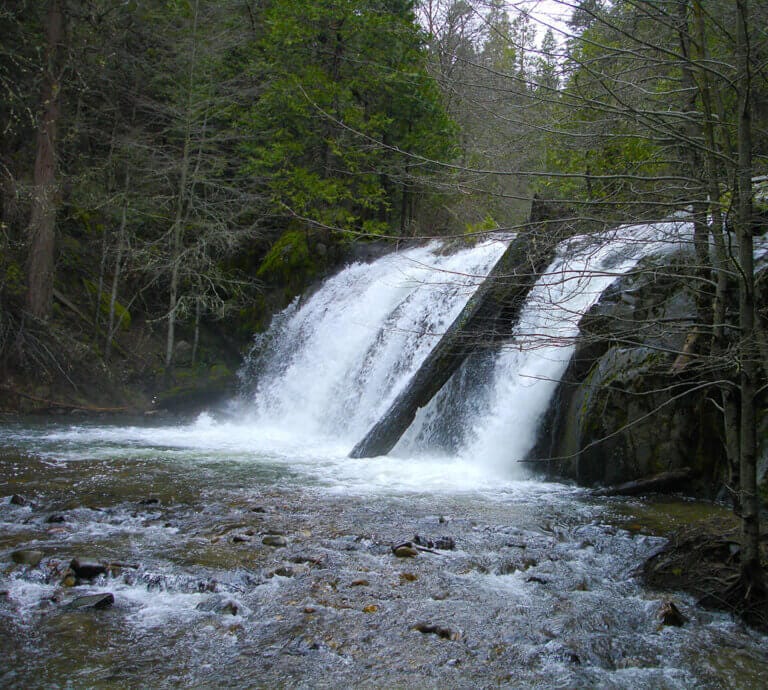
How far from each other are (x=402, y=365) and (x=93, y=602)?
7.53 meters

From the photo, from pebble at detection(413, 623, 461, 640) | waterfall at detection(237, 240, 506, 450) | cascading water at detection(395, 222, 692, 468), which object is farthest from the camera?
waterfall at detection(237, 240, 506, 450)

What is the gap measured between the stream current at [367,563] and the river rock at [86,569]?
25mm

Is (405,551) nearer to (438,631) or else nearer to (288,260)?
(438,631)

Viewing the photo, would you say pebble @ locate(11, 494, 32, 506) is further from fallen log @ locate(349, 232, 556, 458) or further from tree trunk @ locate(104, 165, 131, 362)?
tree trunk @ locate(104, 165, 131, 362)

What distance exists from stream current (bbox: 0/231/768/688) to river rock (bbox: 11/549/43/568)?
0.05 ft

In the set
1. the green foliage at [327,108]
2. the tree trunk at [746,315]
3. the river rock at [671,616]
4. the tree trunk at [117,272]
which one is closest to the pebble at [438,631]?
the river rock at [671,616]

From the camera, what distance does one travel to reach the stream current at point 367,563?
11.4 ft

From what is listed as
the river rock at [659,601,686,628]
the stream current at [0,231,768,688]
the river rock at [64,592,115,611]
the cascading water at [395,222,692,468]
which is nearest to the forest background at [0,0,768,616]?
the cascading water at [395,222,692,468]

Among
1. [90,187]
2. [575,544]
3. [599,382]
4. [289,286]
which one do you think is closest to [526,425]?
[599,382]

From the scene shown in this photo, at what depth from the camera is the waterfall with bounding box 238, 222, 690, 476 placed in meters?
8.64

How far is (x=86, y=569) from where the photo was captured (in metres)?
4.38

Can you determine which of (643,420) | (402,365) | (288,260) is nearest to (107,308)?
(288,260)

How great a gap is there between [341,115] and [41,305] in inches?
278

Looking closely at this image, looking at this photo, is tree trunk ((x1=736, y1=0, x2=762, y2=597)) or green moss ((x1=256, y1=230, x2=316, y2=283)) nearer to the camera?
tree trunk ((x1=736, y1=0, x2=762, y2=597))
